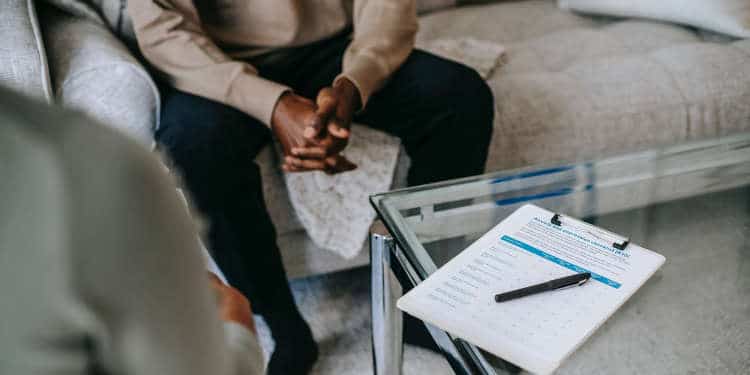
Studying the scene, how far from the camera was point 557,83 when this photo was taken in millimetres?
1388

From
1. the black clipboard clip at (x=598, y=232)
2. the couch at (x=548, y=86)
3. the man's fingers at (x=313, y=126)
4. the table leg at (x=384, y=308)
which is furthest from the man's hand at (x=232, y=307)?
the couch at (x=548, y=86)

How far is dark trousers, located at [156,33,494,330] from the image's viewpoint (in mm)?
1145

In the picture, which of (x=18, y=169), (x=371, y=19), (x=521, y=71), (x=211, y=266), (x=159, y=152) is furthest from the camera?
(x=521, y=71)

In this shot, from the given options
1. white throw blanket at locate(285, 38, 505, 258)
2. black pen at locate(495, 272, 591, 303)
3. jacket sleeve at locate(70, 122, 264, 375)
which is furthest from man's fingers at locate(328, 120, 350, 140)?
jacket sleeve at locate(70, 122, 264, 375)

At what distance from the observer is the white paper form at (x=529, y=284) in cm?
69

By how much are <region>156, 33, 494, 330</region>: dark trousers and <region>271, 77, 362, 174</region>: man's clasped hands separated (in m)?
0.07

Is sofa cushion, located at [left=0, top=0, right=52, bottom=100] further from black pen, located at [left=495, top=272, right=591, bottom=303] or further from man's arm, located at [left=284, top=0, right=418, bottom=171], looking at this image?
black pen, located at [left=495, top=272, right=591, bottom=303]

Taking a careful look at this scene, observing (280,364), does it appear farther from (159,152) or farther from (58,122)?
(58,122)

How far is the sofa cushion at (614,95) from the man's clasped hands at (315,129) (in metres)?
0.30

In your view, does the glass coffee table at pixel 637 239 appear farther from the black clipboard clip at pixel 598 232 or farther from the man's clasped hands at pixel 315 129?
the man's clasped hands at pixel 315 129

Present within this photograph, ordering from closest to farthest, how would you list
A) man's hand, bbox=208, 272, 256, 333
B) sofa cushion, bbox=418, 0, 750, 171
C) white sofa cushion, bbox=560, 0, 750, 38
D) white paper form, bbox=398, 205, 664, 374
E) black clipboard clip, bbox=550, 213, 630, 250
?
man's hand, bbox=208, 272, 256, 333, white paper form, bbox=398, 205, 664, 374, black clipboard clip, bbox=550, 213, 630, 250, sofa cushion, bbox=418, 0, 750, 171, white sofa cushion, bbox=560, 0, 750, 38

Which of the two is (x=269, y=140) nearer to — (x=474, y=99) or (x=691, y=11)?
(x=474, y=99)

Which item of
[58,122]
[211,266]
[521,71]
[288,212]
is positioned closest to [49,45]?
[288,212]

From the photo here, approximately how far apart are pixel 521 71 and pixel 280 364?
74cm
